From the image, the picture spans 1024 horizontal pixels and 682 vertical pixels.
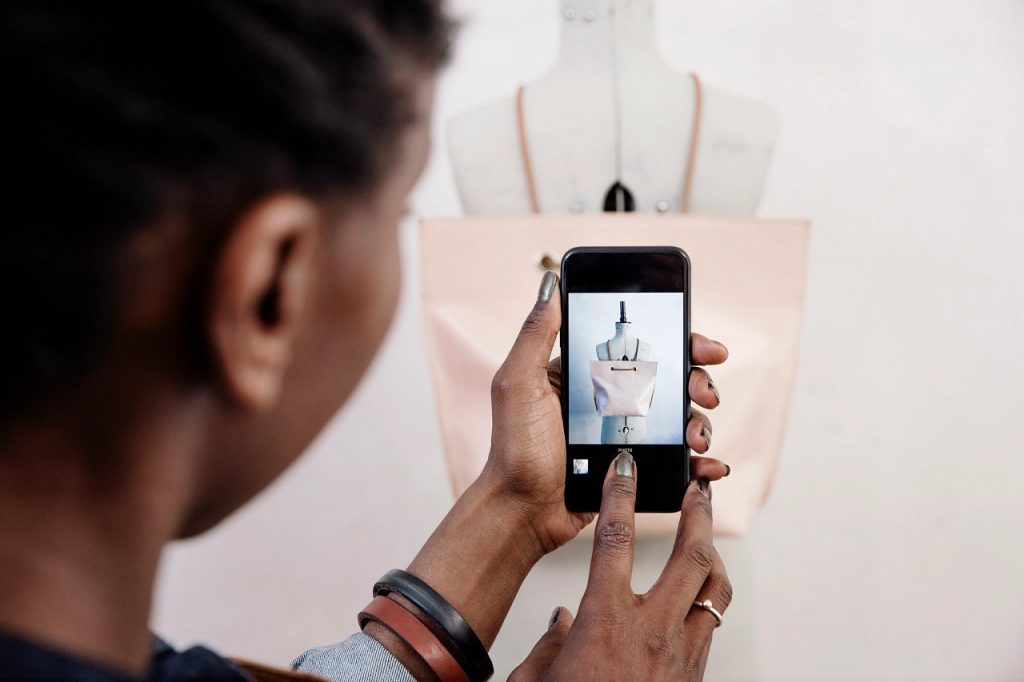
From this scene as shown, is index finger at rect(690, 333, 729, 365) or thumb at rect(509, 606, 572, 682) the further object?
index finger at rect(690, 333, 729, 365)

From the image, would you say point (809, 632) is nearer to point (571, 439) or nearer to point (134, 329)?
point (571, 439)

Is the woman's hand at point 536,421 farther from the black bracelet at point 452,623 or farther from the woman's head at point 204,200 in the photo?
the woman's head at point 204,200

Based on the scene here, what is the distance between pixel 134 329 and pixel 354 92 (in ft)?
0.32

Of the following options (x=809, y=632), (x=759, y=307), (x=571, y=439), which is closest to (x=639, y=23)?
(x=759, y=307)

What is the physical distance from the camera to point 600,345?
0.60m

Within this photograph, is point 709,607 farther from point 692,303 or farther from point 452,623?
point 692,303

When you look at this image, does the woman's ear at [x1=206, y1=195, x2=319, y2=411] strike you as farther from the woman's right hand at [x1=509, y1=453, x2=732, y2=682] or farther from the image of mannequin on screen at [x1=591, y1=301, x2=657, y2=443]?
the image of mannequin on screen at [x1=591, y1=301, x2=657, y2=443]

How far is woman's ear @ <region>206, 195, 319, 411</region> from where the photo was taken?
26 centimetres

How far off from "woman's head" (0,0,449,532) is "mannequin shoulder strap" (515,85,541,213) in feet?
1.50

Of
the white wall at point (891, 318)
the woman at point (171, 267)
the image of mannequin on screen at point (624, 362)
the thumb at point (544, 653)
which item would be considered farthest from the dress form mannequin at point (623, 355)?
the white wall at point (891, 318)

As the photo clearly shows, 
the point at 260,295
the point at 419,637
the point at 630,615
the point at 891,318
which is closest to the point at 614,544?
the point at 630,615

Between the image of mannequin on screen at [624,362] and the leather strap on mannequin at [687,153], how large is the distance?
0.63 ft

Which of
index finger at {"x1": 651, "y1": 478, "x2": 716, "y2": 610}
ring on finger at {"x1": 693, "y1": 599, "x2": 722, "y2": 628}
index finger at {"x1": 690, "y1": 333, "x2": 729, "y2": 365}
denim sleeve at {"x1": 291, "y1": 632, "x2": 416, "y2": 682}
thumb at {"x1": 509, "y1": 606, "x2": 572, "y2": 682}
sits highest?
index finger at {"x1": 690, "y1": 333, "x2": 729, "y2": 365}

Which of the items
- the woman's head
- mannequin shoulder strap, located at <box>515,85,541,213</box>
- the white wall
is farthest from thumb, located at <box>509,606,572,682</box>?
the white wall
